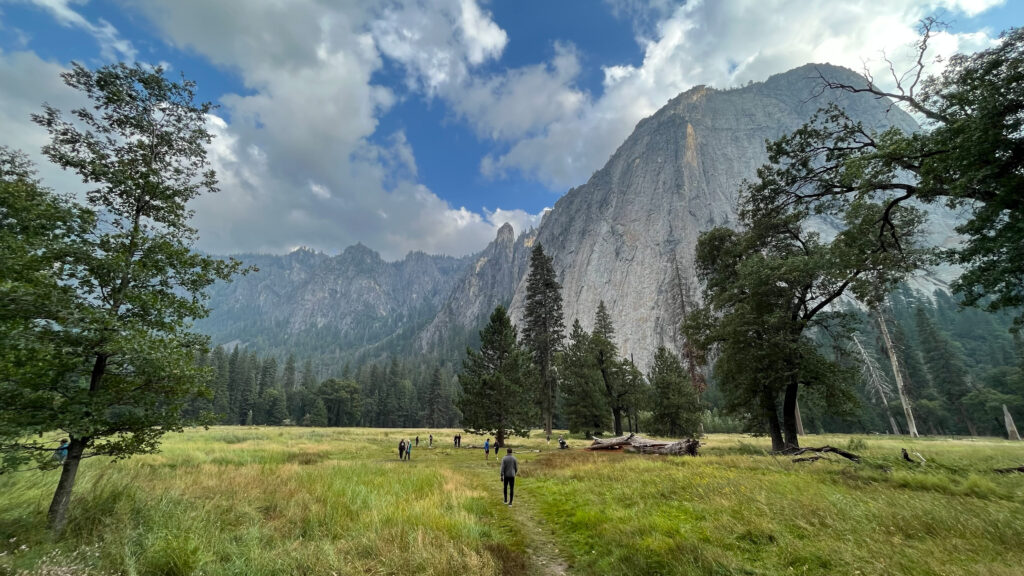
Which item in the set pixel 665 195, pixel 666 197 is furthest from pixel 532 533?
pixel 665 195

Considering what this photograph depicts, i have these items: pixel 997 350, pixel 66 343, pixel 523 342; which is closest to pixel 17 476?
pixel 66 343

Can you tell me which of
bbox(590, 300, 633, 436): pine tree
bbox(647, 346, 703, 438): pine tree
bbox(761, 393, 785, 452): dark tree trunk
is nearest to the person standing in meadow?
bbox(761, 393, 785, 452): dark tree trunk

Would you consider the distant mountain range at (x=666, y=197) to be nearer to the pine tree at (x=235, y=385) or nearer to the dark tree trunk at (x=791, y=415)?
the dark tree trunk at (x=791, y=415)

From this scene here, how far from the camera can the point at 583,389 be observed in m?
39.4

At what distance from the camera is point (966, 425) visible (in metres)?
58.7

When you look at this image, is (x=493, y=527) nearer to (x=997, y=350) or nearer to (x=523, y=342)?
(x=523, y=342)

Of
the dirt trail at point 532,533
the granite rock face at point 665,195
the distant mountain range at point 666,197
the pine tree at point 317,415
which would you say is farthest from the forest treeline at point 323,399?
the dirt trail at point 532,533

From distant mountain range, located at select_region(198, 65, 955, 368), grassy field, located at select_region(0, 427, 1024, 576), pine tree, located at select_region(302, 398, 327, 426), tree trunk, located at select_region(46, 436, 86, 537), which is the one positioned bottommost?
pine tree, located at select_region(302, 398, 327, 426)

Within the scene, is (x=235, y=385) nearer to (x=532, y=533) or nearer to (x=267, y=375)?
(x=267, y=375)

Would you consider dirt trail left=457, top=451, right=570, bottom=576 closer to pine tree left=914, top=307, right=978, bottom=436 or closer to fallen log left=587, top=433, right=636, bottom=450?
fallen log left=587, top=433, right=636, bottom=450

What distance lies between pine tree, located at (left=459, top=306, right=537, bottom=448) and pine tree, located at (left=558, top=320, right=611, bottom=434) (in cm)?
844

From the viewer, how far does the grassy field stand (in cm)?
522

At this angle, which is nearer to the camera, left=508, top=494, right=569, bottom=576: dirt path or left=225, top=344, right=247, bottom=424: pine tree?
left=508, top=494, right=569, bottom=576: dirt path

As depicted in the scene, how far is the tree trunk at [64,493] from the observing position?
646 cm
